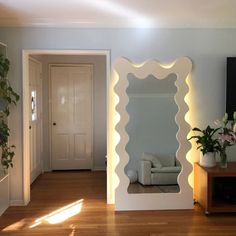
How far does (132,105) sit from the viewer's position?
13.4 feet

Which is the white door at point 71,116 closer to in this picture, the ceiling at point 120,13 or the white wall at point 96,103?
the white wall at point 96,103

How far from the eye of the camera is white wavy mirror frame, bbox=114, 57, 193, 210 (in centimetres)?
399

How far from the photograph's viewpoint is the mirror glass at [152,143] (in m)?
4.10

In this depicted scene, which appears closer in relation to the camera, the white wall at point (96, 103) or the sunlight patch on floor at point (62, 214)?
the sunlight patch on floor at point (62, 214)

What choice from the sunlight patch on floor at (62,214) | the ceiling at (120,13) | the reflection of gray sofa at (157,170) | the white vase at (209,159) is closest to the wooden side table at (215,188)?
the white vase at (209,159)

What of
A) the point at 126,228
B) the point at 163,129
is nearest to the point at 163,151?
the point at 163,129

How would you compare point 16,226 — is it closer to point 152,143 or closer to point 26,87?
point 26,87

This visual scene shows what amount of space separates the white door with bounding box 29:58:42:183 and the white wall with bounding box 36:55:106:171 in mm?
181

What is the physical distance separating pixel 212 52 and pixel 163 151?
1.47 metres

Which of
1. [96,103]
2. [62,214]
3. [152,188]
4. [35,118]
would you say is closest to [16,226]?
[62,214]

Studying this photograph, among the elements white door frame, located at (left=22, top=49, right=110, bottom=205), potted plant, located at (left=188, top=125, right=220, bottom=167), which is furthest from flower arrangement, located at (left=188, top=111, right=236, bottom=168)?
white door frame, located at (left=22, top=49, right=110, bottom=205)

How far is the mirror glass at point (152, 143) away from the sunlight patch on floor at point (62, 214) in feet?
2.53

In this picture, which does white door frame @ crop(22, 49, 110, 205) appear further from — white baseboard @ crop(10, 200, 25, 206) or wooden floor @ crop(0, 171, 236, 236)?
wooden floor @ crop(0, 171, 236, 236)

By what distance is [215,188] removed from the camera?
4125 mm
